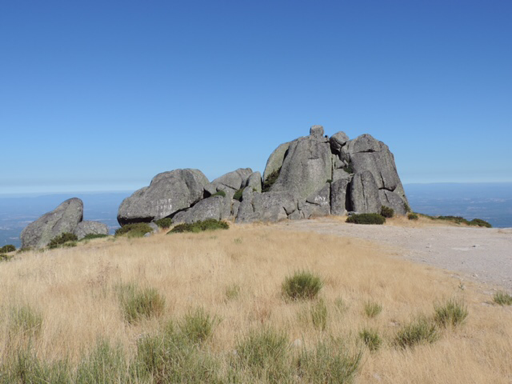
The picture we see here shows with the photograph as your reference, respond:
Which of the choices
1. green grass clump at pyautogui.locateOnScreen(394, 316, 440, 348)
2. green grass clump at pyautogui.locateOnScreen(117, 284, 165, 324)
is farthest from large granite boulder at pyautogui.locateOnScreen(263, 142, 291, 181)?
green grass clump at pyautogui.locateOnScreen(394, 316, 440, 348)

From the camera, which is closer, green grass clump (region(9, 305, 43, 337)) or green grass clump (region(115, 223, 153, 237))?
green grass clump (region(9, 305, 43, 337))

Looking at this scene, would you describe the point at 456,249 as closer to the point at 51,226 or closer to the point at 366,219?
the point at 366,219

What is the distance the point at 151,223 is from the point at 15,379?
28.8 metres

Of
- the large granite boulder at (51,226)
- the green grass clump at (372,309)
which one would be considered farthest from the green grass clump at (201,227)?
the green grass clump at (372,309)

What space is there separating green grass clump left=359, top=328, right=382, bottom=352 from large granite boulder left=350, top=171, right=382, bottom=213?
28.4 m

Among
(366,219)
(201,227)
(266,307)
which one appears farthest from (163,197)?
(266,307)

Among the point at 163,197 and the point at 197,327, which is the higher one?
the point at 163,197

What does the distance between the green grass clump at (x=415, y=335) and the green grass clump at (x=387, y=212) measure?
29.3 meters

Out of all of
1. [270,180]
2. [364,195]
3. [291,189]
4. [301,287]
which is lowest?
[301,287]

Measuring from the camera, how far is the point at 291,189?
1404 inches

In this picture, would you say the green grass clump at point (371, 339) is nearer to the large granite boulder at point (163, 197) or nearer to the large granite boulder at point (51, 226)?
the large granite boulder at point (163, 197)

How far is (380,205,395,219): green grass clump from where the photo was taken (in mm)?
32537

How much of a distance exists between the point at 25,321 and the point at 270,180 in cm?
3449

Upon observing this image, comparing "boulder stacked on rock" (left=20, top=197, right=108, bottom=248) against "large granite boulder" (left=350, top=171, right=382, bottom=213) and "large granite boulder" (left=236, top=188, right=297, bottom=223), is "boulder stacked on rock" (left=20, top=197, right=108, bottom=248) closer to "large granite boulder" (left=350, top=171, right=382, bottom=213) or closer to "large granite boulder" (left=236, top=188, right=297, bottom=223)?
"large granite boulder" (left=236, top=188, right=297, bottom=223)
